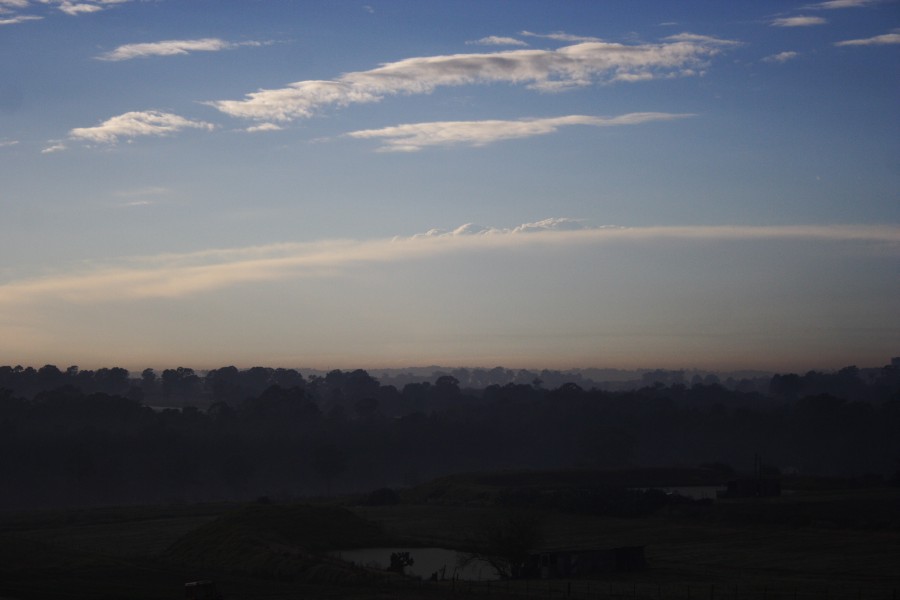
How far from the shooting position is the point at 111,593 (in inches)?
2131

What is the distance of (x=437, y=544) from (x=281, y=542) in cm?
1502

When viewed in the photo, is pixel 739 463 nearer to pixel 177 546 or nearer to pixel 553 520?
pixel 553 520

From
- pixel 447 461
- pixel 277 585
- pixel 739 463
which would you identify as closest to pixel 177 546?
pixel 277 585

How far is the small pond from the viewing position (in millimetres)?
67562

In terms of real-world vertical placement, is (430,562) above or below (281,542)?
below

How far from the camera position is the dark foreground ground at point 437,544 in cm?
5544

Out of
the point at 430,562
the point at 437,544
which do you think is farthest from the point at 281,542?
the point at 437,544

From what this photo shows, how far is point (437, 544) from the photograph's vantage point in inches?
3310

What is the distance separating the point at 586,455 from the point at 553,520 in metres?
94.5

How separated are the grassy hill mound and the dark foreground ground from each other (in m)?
0.16

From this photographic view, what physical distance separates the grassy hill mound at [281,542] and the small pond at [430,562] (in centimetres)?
240

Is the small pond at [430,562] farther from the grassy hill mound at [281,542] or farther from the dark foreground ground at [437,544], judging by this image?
the grassy hill mound at [281,542]

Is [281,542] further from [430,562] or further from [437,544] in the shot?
[437,544]

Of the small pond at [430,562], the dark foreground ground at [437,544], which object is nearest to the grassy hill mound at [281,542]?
the dark foreground ground at [437,544]
